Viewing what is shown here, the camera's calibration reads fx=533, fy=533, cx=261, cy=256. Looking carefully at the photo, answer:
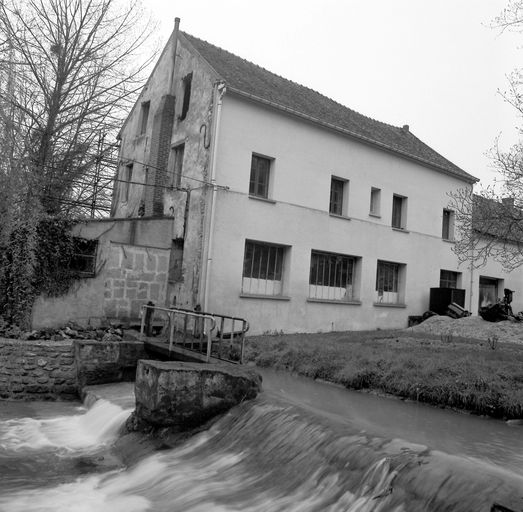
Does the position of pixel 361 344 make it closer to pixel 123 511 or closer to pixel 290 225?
pixel 290 225

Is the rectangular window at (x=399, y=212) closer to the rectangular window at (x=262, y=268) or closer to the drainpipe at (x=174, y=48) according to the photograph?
the rectangular window at (x=262, y=268)

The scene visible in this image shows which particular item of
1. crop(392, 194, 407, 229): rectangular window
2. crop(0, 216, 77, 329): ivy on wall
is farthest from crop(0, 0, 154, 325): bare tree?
crop(392, 194, 407, 229): rectangular window

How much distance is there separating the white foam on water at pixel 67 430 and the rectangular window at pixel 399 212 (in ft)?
45.1

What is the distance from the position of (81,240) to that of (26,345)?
3672mm

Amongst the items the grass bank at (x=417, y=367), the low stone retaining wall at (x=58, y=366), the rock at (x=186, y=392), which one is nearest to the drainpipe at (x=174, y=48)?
the grass bank at (x=417, y=367)

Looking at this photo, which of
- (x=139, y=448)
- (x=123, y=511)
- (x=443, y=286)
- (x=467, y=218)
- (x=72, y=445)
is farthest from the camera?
(x=443, y=286)

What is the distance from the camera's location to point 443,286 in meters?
22.0

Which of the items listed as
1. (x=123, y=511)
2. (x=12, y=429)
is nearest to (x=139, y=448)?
(x=123, y=511)

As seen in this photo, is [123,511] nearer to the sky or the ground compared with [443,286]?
nearer to the ground

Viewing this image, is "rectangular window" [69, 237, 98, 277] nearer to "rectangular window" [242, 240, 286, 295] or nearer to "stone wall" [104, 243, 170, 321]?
"stone wall" [104, 243, 170, 321]

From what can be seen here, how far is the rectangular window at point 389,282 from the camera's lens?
19.4 m

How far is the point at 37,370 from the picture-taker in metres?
11.0

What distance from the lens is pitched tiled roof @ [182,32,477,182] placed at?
16203mm

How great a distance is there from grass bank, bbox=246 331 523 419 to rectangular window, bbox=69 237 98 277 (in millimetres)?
4645
